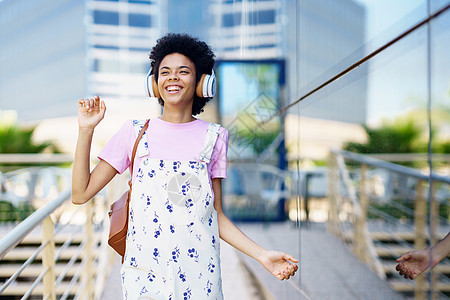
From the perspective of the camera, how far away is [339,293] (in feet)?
3.66

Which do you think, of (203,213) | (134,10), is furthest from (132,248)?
(134,10)

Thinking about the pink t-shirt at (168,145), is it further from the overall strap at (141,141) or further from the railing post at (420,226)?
the railing post at (420,226)

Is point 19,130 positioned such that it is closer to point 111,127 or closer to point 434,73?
point 111,127

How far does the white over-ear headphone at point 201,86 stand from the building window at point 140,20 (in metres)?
6.53

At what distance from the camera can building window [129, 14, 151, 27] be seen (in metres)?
7.51

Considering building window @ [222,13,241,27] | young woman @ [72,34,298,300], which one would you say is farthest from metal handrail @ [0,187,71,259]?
building window @ [222,13,241,27]

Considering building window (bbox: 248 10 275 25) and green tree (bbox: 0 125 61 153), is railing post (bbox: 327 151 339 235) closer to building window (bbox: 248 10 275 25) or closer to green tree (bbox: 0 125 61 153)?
building window (bbox: 248 10 275 25)

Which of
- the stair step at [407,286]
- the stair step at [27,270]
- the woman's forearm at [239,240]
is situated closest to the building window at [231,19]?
the woman's forearm at [239,240]

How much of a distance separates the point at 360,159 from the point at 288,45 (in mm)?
1036

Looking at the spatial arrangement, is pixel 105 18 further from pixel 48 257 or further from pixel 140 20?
pixel 48 257

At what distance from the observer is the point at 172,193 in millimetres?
1086

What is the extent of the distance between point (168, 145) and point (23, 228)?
0.52 meters

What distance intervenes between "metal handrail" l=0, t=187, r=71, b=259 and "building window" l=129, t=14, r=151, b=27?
20.0 ft

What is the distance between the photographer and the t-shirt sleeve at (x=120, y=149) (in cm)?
113
